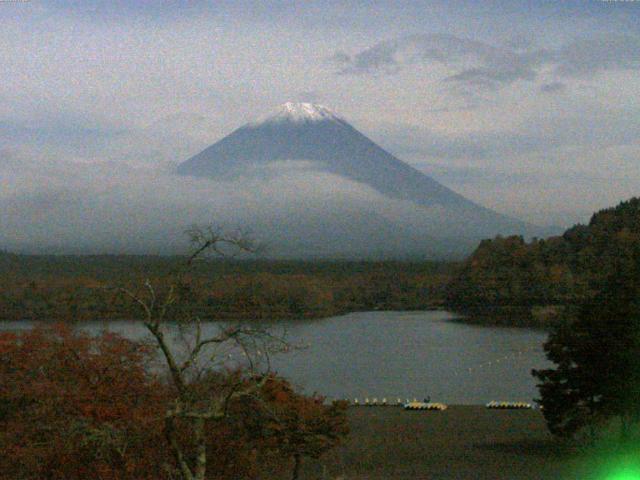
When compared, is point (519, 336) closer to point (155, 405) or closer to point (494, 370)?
point (494, 370)

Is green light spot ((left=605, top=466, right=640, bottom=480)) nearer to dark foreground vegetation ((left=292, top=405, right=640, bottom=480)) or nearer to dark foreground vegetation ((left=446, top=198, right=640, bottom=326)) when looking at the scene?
dark foreground vegetation ((left=292, top=405, right=640, bottom=480))

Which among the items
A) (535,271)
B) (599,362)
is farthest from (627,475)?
(535,271)

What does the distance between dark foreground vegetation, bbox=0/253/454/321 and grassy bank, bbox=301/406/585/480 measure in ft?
20.6

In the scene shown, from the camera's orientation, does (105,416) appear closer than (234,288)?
Yes

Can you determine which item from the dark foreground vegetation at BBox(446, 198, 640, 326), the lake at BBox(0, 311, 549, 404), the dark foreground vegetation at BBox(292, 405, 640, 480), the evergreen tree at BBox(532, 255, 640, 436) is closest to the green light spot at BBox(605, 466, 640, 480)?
the dark foreground vegetation at BBox(292, 405, 640, 480)

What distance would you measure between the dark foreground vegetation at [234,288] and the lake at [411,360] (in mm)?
2238

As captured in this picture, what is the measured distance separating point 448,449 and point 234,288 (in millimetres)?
22756

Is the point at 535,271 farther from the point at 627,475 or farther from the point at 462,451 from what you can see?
the point at 627,475

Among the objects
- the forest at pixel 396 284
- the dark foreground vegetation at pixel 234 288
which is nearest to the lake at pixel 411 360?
the dark foreground vegetation at pixel 234 288

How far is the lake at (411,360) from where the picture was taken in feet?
53.6

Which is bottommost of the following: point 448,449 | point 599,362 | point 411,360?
point 411,360

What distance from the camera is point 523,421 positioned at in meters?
12.2

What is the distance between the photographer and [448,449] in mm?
10094

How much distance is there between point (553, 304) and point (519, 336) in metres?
9.11
